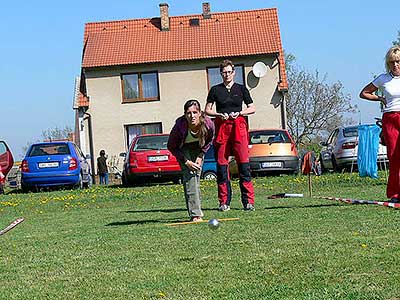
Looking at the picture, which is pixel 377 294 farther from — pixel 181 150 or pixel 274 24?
pixel 274 24

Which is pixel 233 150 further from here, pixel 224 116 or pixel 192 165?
pixel 192 165

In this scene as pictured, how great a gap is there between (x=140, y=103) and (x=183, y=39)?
4689 mm

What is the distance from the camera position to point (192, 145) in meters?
10.0

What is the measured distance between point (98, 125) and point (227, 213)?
109 feet

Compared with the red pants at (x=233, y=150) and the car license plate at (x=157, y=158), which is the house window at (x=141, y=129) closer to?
the car license plate at (x=157, y=158)

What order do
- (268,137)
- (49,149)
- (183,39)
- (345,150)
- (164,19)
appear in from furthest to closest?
1. (164,19)
2. (183,39)
3. (345,150)
4. (49,149)
5. (268,137)

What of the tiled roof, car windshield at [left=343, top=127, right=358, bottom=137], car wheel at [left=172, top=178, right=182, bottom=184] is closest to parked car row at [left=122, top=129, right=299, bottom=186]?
car wheel at [left=172, top=178, right=182, bottom=184]

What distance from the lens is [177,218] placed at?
10.5 meters

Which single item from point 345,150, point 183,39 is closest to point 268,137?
point 345,150

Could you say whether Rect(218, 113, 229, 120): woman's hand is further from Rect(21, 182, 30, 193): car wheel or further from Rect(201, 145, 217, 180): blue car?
Rect(201, 145, 217, 180): blue car

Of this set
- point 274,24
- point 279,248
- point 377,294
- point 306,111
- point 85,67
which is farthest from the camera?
point 306,111


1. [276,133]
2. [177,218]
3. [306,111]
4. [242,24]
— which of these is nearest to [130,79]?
[242,24]

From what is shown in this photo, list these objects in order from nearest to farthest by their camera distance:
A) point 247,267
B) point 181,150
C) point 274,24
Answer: point 247,267 → point 181,150 → point 274,24

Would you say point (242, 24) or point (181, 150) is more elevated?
point (242, 24)
